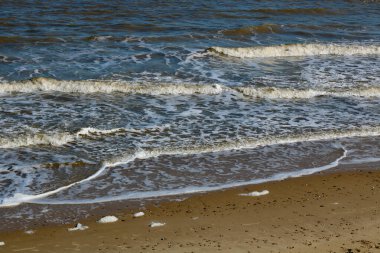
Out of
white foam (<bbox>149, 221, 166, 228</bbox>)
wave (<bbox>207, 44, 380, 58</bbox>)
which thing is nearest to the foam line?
white foam (<bbox>149, 221, 166, 228</bbox>)

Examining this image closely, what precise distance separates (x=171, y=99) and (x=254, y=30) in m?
8.28

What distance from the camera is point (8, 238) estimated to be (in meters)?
6.86

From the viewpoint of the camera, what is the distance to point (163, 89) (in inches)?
525

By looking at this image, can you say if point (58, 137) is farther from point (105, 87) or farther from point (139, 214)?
point (105, 87)

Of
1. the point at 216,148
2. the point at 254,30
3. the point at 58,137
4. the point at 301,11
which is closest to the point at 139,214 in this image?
the point at 216,148

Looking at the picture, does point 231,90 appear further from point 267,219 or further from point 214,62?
point 267,219

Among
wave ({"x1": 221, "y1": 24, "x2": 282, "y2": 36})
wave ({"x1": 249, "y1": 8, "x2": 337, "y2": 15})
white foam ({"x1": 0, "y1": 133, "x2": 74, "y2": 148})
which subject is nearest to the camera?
white foam ({"x1": 0, "y1": 133, "x2": 74, "y2": 148})

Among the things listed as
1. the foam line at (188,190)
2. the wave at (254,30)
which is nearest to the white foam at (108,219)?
the foam line at (188,190)

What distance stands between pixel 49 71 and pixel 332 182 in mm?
7560

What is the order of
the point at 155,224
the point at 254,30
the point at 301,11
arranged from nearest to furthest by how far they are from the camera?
the point at 155,224 < the point at 254,30 < the point at 301,11

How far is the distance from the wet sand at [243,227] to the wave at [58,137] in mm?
2732

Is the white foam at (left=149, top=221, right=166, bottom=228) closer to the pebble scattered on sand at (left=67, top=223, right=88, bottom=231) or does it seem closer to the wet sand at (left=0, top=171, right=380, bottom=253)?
the wet sand at (left=0, top=171, right=380, bottom=253)

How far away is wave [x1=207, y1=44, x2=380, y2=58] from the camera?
17450 millimetres

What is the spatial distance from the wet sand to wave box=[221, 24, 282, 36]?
38.1 feet
